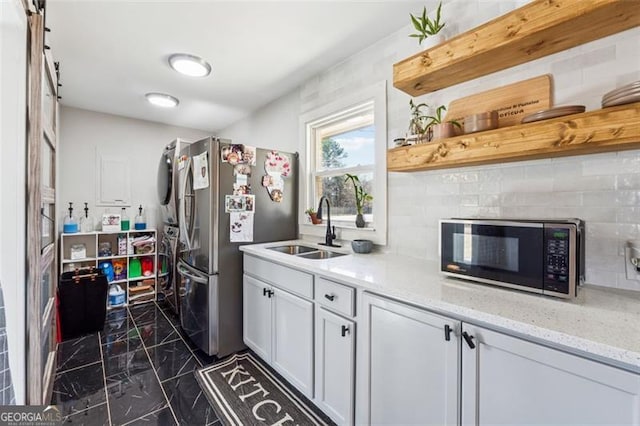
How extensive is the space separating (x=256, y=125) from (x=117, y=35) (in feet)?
5.67

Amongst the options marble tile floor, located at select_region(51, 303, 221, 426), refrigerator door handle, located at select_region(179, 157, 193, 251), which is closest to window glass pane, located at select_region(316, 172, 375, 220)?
refrigerator door handle, located at select_region(179, 157, 193, 251)

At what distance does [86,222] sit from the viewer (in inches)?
138

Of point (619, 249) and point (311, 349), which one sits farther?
point (311, 349)

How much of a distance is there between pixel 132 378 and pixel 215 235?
1182mm

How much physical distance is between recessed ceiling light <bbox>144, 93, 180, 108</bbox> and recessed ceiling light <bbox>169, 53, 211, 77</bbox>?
75cm

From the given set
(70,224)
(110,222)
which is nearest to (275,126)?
(110,222)

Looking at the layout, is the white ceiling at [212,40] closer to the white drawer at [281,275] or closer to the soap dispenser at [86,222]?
the soap dispenser at [86,222]

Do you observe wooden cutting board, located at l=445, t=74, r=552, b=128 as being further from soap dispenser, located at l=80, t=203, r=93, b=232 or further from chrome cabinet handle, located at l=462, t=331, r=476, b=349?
soap dispenser, located at l=80, t=203, r=93, b=232

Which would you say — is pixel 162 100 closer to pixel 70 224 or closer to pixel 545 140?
pixel 70 224

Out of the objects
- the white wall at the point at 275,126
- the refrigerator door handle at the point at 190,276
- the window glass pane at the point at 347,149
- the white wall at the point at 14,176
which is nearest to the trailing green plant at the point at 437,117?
the window glass pane at the point at 347,149

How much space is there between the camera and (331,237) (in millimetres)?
2281

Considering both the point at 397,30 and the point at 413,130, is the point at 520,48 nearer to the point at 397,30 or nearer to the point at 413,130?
the point at 413,130

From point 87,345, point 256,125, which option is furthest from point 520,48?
point 87,345

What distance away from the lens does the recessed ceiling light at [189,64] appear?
2258 mm
